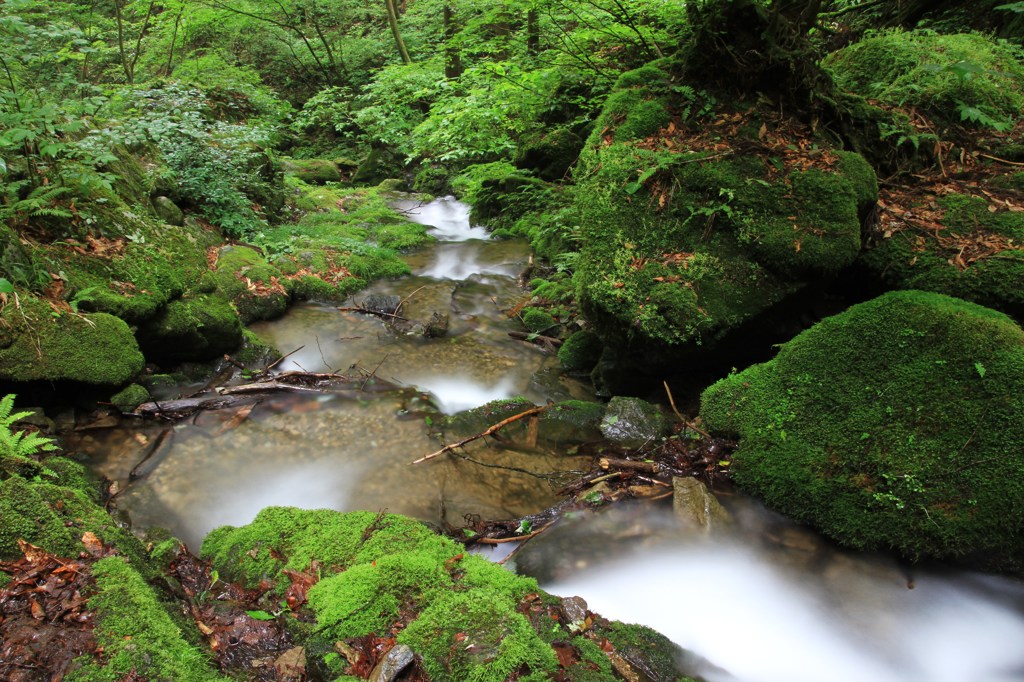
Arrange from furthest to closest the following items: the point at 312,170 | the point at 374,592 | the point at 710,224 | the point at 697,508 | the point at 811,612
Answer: the point at 312,170 < the point at 710,224 < the point at 697,508 < the point at 811,612 < the point at 374,592

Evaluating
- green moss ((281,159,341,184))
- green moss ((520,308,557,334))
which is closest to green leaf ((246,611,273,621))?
green moss ((520,308,557,334))

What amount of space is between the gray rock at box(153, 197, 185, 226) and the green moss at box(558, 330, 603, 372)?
241 inches

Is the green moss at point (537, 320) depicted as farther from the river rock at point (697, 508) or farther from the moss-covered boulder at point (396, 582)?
the moss-covered boulder at point (396, 582)

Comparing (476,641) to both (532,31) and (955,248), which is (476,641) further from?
(532,31)

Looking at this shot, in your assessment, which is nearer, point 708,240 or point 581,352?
point 708,240

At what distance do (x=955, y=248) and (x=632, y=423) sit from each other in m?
3.08

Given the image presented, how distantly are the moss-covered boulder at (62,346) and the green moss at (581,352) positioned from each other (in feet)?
15.4

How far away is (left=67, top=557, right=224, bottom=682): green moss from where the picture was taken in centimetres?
194

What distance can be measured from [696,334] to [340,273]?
23.1 ft

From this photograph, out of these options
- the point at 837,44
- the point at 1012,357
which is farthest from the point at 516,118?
the point at 1012,357

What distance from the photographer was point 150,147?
844 centimetres

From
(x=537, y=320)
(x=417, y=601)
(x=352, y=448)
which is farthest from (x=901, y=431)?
(x=537, y=320)

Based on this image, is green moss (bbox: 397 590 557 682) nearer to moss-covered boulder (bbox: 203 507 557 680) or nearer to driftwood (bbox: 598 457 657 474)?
moss-covered boulder (bbox: 203 507 557 680)

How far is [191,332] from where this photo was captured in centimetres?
600
